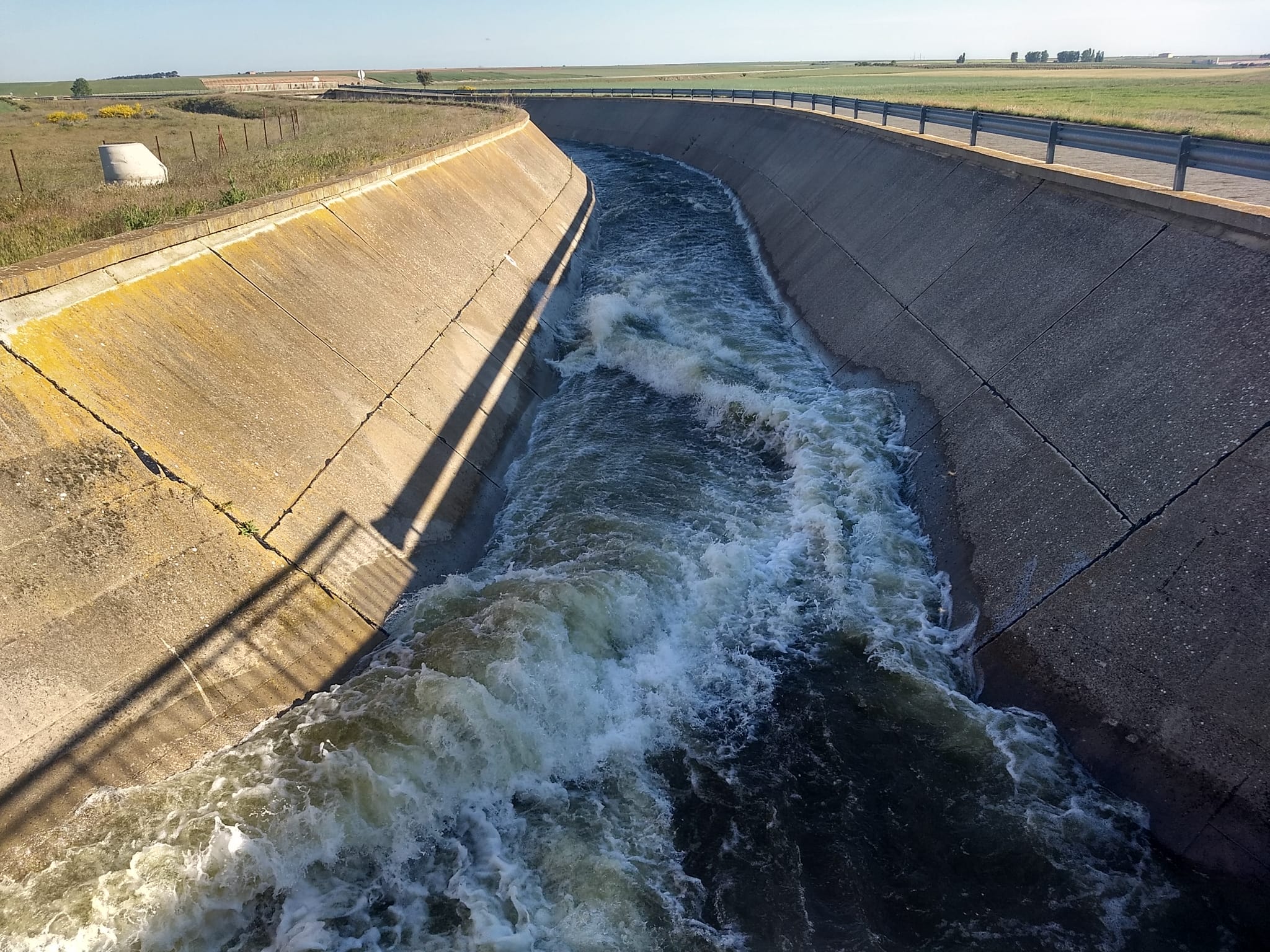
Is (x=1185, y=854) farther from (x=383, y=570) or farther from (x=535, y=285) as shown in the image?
(x=535, y=285)

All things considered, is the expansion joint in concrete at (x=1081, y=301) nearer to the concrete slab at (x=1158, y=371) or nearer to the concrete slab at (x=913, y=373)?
the concrete slab at (x=1158, y=371)

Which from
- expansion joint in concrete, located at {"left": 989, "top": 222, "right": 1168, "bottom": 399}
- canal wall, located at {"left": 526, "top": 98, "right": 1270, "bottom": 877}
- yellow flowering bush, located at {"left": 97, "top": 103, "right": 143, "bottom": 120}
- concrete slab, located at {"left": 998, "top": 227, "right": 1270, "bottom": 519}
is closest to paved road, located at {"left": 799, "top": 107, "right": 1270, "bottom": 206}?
canal wall, located at {"left": 526, "top": 98, "right": 1270, "bottom": 877}

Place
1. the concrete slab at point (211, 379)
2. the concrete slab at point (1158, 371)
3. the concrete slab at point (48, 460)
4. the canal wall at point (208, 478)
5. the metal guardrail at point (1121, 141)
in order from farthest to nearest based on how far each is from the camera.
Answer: the metal guardrail at point (1121, 141), the concrete slab at point (211, 379), the concrete slab at point (1158, 371), the concrete slab at point (48, 460), the canal wall at point (208, 478)

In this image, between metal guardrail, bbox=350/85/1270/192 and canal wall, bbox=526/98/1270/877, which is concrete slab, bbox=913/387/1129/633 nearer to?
canal wall, bbox=526/98/1270/877

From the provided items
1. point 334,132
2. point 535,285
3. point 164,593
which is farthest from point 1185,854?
point 334,132

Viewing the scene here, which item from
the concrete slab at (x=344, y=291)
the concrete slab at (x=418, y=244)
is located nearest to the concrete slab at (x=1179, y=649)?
the concrete slab at (x=344, y=291)

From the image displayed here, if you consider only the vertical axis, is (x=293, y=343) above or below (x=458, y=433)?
above
